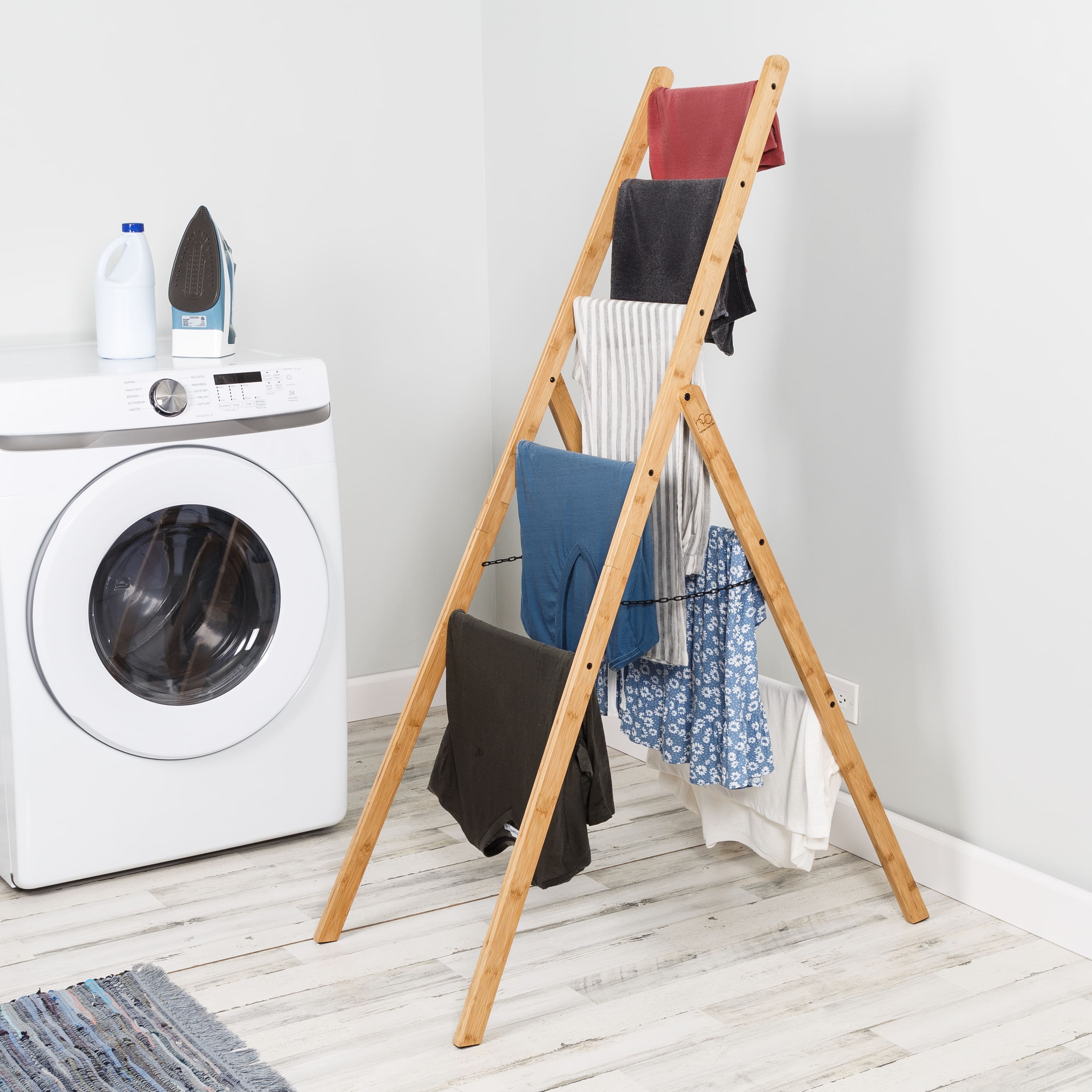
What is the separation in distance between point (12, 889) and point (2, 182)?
141 centimetres

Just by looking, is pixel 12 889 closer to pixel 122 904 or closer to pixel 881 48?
pixel 122 904

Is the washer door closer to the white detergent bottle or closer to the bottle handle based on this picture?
the white detergent bottle

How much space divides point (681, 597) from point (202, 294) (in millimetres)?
1093

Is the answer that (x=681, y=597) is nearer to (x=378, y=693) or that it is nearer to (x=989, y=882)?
(x=989, y=882)

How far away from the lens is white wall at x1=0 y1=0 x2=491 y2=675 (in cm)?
266

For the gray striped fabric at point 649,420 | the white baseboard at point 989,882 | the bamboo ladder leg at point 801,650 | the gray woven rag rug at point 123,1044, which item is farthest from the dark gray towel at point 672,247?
the gray woven rag rug at point 123,1044

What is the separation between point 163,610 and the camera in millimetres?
2236

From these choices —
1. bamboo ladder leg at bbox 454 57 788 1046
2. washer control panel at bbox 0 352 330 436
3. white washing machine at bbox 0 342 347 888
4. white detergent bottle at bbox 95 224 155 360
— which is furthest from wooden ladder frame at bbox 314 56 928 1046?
white detergent bottle at bbox 95 224 155 360

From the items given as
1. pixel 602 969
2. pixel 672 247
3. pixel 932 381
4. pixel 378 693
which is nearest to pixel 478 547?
pixel 672 247

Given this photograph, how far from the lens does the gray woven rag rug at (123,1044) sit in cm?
164

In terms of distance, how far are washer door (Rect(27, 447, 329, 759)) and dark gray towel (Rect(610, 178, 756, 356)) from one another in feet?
2.55

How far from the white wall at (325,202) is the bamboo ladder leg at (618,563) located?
1.44 meters

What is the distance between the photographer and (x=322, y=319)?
9.88ft

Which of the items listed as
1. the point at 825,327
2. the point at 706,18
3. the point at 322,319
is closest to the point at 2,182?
the point at 322,319
